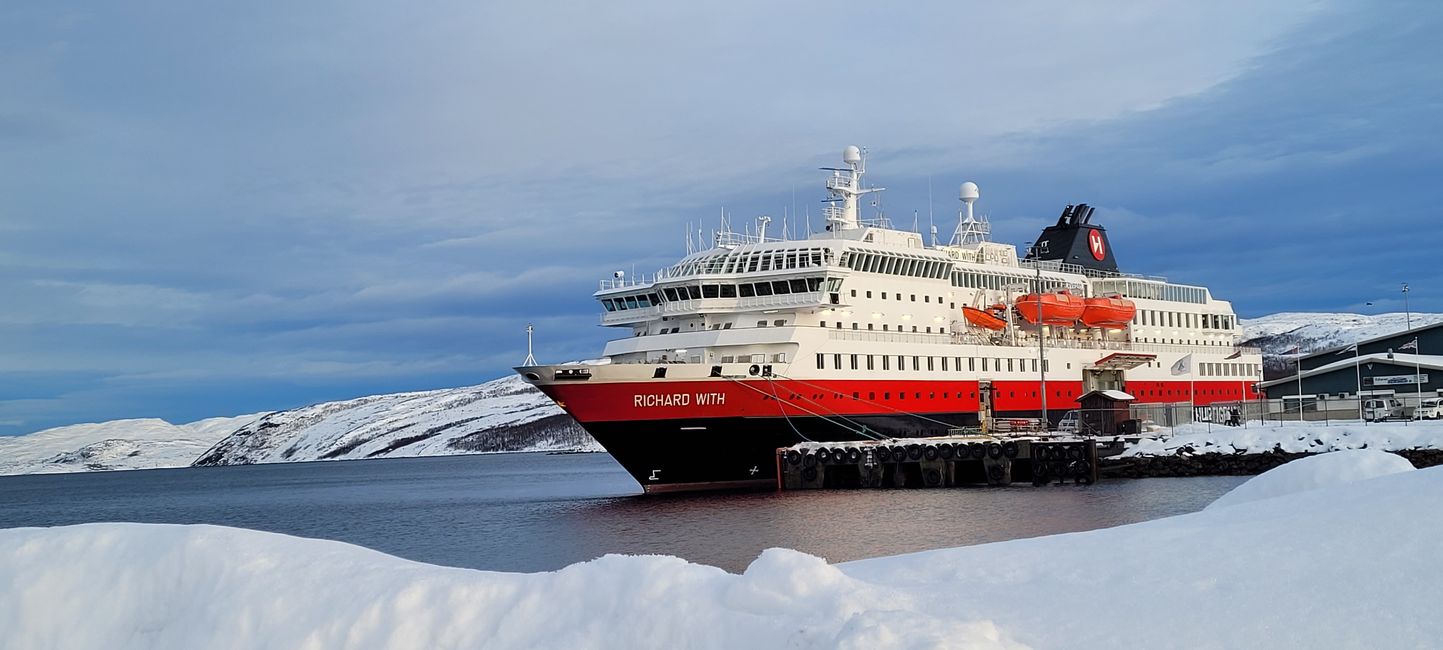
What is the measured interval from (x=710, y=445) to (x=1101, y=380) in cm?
2108

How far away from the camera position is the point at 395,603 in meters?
7.62

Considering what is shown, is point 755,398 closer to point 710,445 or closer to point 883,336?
point 710,445

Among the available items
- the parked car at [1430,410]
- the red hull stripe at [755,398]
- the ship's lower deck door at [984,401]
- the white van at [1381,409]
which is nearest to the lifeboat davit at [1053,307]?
the ship's lower deck door at [984,401]

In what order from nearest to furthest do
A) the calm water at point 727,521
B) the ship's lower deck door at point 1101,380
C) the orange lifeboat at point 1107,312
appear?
the calm water at point 727,521 → the ship's lower deck door at point 1101,380 → the orange lifeboat at point 1107,312

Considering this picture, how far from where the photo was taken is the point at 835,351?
40219mm

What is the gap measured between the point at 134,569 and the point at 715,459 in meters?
31.0

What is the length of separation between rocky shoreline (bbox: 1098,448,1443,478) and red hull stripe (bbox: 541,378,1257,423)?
5641 millimetres

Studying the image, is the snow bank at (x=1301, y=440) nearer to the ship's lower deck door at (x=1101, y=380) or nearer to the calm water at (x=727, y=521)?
the calm water at (x=727, y=521)

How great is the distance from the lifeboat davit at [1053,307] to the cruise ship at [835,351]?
0.26 feet

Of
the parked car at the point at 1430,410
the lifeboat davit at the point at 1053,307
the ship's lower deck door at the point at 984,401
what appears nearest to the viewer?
the ship's lower deck door at the point at 984,401

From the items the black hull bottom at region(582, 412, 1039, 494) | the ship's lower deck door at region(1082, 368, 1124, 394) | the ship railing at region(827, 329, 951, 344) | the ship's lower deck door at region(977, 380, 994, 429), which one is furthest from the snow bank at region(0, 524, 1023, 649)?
the ship's lower deck door at region(1082, 368, 1124, 394)

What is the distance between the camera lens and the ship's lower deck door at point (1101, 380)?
51062 millimetres

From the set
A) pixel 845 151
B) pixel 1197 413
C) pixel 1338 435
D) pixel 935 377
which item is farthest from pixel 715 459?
pixel 1197 413

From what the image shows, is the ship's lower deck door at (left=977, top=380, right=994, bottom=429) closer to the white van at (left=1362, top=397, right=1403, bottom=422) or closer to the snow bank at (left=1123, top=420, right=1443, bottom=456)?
the snow bank at (left=1123, top=420, right=1443, bottom=456)
